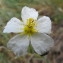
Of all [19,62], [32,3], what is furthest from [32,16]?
[32,3]

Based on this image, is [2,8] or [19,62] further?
[2,8]

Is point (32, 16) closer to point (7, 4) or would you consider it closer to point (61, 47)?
point (61, 47)

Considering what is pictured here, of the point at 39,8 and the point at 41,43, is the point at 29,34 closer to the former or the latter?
the point at 41,43

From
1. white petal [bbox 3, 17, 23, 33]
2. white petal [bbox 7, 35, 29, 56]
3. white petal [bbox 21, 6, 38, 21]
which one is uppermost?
white petal [bbox 21, 6, 38, 21]

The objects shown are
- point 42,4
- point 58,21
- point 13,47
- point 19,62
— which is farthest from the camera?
point 42,4

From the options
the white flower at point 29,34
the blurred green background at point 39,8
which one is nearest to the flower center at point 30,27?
the white flower at point 29,34

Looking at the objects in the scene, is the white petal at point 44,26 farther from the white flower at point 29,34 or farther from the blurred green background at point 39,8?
the blurred green background at point 39,8

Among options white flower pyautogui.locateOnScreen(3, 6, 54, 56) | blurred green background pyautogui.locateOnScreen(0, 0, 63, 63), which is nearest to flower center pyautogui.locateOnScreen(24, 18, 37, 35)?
white flower pyautogui.locateOnScreen(3, 6, 54, 56)

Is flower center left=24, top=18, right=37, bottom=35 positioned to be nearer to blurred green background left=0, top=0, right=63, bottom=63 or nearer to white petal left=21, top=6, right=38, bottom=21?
white petal left=21, top=6, right=38, bottom=21
